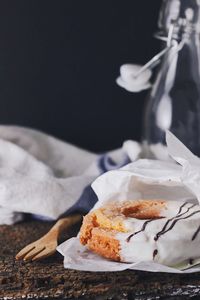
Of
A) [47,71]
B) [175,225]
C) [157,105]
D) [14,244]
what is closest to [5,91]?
[47,71]

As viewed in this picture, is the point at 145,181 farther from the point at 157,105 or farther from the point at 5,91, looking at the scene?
the point at 5,91

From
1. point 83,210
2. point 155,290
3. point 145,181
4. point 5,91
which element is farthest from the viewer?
point 5,91

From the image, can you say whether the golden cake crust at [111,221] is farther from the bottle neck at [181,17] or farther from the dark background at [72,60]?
the dark background at [72,60]

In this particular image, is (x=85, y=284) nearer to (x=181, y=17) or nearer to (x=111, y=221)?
(x=111, y=221)

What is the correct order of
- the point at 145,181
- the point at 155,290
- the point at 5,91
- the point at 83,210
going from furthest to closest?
the point at 5,91 → the point at 83,210 → the point at 145,181 → the point at 155,290

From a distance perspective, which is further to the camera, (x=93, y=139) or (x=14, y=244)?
(x=93, y=139)

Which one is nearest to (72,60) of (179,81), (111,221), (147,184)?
(179,81)

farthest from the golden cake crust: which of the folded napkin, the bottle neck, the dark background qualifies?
the dark background
